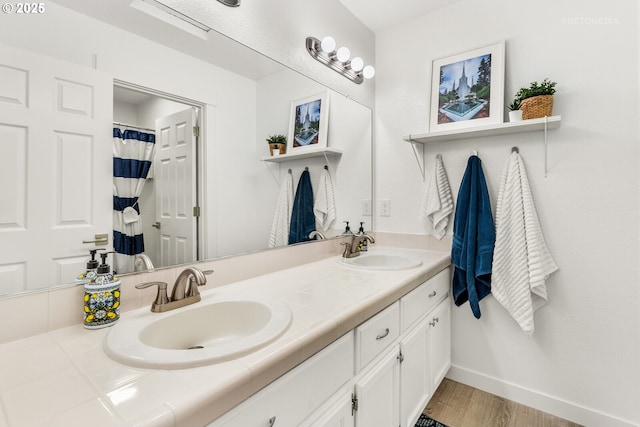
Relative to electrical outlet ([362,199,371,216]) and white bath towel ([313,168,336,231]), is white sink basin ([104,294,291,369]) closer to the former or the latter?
white bath towel ([313,168,336,231])

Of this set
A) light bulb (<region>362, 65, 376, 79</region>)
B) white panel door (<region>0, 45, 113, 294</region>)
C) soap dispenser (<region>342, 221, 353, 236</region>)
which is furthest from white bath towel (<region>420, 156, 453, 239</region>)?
white panel door (<region>0, 45, 113, 294</region>)

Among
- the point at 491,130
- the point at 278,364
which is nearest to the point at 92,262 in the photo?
the point at 278,364

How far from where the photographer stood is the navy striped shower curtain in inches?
38.1

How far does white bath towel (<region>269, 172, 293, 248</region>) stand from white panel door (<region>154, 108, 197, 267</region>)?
431 mm

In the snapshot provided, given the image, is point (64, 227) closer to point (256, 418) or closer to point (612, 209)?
point (256, 418)

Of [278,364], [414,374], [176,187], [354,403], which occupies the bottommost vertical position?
[414,374]

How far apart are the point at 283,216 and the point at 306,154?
0.40 metres

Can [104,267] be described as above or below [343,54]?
below

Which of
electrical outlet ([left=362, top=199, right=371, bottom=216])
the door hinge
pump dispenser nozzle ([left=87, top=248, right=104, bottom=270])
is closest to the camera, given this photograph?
pump dispenser nozzle ([left=87, top=248, right=104, bottom=270])

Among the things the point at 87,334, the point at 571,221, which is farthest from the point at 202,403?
the point at 571,221

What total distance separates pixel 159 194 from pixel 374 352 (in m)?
0.96

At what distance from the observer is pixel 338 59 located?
1892 mm

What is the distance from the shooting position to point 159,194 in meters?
1.07

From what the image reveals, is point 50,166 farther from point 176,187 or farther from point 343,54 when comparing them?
point 343,54
